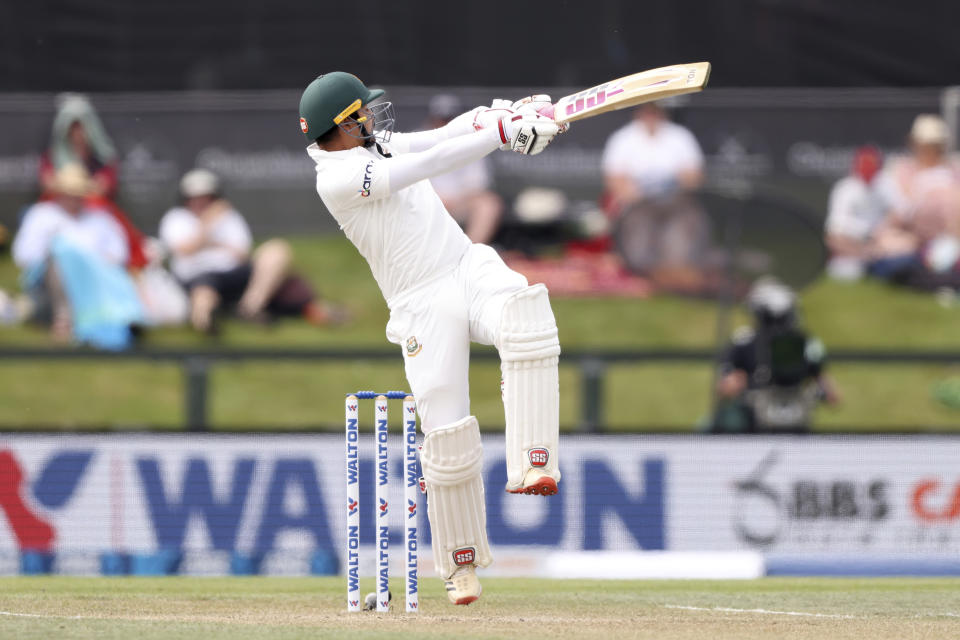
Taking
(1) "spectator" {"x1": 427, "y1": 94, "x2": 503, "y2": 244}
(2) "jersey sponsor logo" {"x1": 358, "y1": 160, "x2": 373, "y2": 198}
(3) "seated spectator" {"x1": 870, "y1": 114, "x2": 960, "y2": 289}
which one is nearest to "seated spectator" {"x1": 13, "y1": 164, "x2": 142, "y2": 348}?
(1) "spectator" {"x1": 427, "y1": 94, "x2": 503, "y2": 244}

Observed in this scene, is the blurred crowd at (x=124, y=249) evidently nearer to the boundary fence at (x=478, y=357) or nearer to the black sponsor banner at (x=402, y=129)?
the black sponsor banner at (x=402, y=129)

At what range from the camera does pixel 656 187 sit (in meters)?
13.7

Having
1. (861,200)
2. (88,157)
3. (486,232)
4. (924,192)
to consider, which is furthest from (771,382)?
(88,157)

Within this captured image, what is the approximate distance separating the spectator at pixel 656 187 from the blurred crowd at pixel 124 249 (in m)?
2.89

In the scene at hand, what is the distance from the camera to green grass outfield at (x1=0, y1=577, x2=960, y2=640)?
241 inches

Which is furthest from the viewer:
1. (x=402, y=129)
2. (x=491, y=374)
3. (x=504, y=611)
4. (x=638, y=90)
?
(x=491, y=374)

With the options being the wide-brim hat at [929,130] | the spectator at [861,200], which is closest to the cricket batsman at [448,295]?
the spectator at [861,200]

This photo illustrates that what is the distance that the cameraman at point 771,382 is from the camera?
1214cm

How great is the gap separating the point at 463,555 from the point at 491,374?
7470 mm

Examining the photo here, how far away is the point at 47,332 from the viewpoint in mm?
13453

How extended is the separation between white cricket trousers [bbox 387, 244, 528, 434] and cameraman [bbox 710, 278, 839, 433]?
5526mm

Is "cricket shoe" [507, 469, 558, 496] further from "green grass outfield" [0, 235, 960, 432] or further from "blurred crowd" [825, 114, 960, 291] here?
"blurred crowd" [825, 114, 960, 291]

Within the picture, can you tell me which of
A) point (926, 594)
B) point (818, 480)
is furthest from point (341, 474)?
point (926, 594)

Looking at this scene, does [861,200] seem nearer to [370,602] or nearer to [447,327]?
[447,327]
